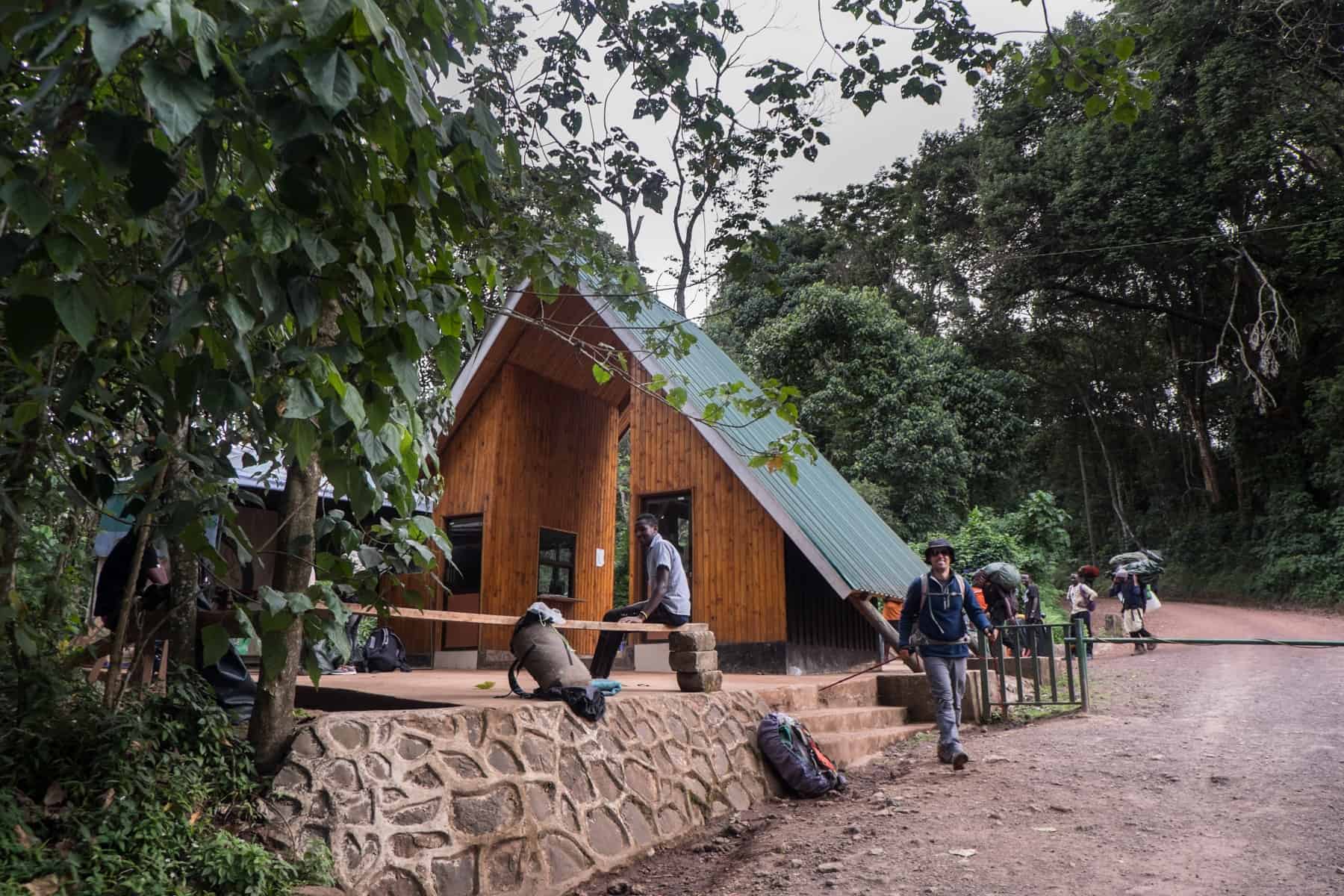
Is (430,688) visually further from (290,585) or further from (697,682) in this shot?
(290,585)

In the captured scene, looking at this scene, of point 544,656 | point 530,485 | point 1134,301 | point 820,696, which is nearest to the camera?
point 544,656

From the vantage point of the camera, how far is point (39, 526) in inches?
225

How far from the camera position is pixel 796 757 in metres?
6.78

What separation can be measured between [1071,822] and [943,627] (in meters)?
2.02

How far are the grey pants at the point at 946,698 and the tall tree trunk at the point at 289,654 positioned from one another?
4938mm

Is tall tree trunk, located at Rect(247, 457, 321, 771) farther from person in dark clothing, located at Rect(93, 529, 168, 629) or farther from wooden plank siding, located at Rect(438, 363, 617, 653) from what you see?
wooden plank siding, located at Rect(438, 363, 617, 653)

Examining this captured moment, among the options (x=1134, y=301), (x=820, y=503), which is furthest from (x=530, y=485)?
(x=1134, y=301)

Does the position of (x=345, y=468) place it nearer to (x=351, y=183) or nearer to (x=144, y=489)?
(x=351, y=183)

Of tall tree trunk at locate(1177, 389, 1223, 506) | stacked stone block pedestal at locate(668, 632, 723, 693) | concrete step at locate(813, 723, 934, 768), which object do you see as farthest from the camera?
tall tree trunk at locate(1177, 389, 1223, 506)

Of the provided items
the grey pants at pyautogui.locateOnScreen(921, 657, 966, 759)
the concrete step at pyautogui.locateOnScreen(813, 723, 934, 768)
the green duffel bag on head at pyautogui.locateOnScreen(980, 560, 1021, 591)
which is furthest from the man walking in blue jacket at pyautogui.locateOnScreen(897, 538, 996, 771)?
the green duffel bag on head at pyautogui.locateOnScreen(980, 560, 1021, 591)

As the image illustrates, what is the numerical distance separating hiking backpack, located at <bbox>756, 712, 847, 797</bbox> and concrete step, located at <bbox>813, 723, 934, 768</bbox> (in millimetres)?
274

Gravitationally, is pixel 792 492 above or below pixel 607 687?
above

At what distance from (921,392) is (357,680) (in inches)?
753

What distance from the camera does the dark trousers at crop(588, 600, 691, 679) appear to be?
7383 millimetres
